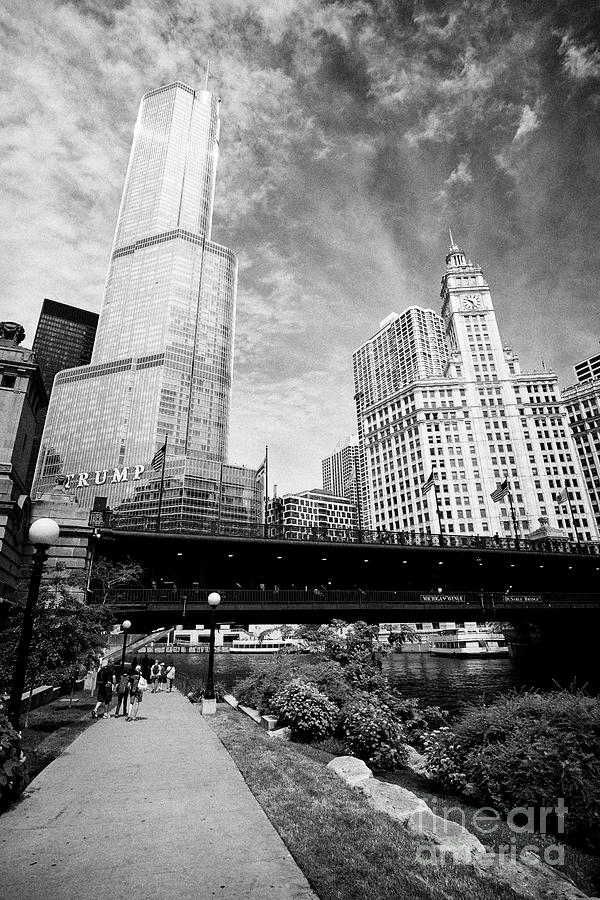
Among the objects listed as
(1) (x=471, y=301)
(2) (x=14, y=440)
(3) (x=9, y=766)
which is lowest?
(3) (x=9, y=766)

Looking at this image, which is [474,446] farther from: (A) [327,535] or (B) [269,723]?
(B) [269,723]

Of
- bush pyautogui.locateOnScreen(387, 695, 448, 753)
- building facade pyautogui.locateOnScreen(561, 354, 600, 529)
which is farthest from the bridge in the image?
building facade pyautogui.locateOnScreen(561, 354, 600, 529)

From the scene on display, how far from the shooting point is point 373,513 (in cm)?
15638

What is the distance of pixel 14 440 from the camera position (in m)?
30.7

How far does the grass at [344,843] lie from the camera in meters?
6.00

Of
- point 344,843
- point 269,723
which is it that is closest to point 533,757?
point 344,843

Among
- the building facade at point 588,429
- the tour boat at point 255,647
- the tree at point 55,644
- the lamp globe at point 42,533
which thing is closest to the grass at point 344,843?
the lamp globe at point 42,533

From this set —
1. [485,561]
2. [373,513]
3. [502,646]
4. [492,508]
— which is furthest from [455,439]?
[485,561]

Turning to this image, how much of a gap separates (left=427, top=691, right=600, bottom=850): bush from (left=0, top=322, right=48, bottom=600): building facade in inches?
1051

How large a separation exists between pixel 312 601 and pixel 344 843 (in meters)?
38.0

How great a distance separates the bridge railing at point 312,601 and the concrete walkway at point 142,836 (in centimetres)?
2663

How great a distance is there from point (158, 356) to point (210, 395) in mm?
26593

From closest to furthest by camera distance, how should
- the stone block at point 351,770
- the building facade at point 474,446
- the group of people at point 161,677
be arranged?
the stone block at point 351,770
the group of people at point 161,677
the building facade at point 474,446

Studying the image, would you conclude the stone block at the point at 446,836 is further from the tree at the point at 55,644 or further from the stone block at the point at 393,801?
the tree at the point at 55,644
